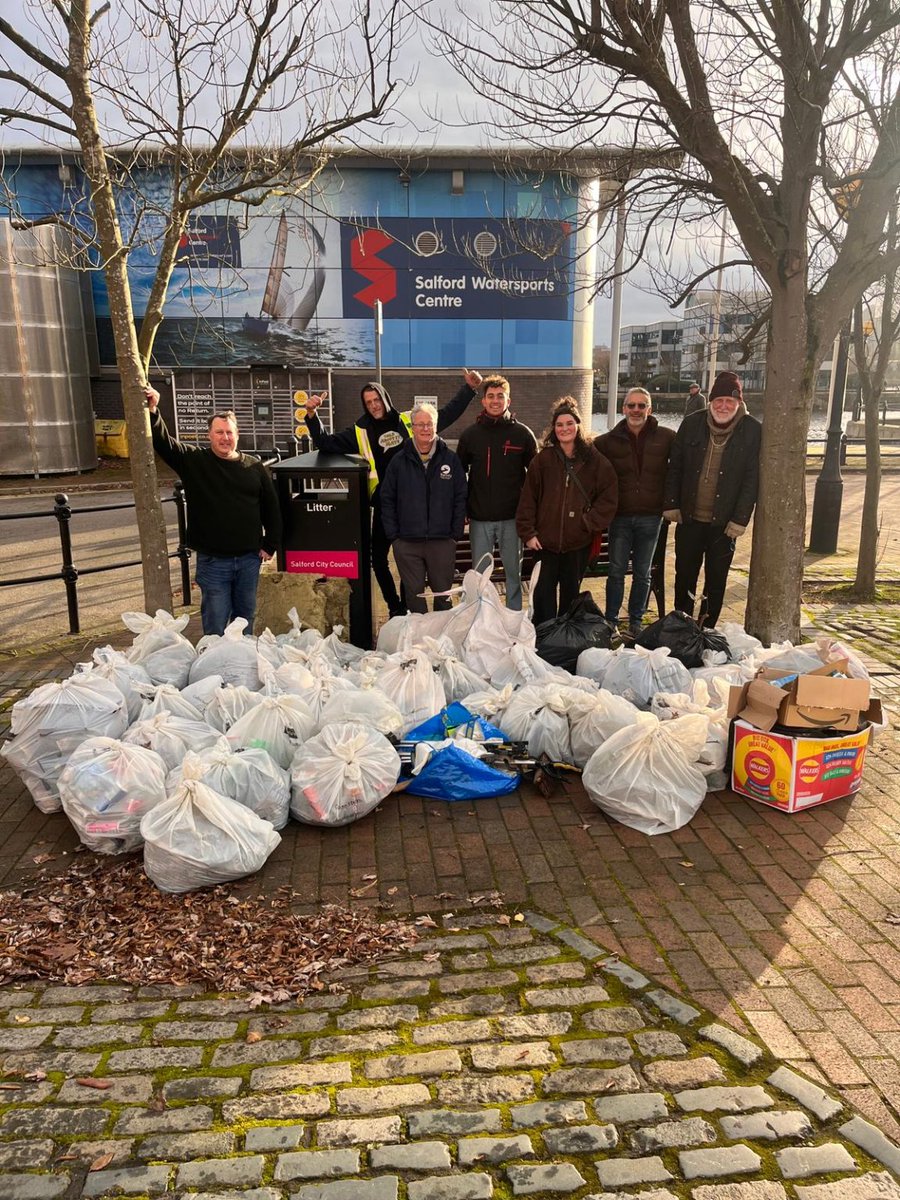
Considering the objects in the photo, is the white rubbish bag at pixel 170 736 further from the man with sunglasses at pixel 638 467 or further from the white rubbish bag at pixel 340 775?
the man with sunglasses at pixel 638 467

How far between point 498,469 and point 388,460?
0.88m

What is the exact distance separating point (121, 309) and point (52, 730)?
10.2 feet

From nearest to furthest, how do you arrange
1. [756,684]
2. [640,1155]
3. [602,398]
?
[640,1155]
[756,684]
[602,398]

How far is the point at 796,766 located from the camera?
163 inches

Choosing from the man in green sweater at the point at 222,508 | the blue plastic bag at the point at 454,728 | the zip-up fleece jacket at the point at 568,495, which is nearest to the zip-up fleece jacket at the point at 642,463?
the zip-up fleece jacket at the point at 568,495

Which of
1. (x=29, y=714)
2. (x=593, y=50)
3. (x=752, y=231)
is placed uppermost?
(x=593, y=50)

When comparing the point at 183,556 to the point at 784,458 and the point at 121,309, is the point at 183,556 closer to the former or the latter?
the point at 121,309

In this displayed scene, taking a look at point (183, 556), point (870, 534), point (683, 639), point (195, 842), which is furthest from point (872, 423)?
point (195, 842)

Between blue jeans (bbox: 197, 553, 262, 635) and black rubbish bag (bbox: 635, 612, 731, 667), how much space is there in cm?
266

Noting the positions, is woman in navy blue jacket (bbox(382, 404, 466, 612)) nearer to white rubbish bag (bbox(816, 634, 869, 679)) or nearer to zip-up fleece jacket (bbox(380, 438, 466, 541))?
zip-up fleece jacket (bbox(380, 438, 466, 541))

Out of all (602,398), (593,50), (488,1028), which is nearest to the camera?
(488,1028)

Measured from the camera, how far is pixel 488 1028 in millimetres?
2803

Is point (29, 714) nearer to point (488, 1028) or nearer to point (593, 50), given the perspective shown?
point (488, 1028)

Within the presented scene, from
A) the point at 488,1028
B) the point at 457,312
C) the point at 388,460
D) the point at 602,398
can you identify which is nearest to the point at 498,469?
the point at 388,460
